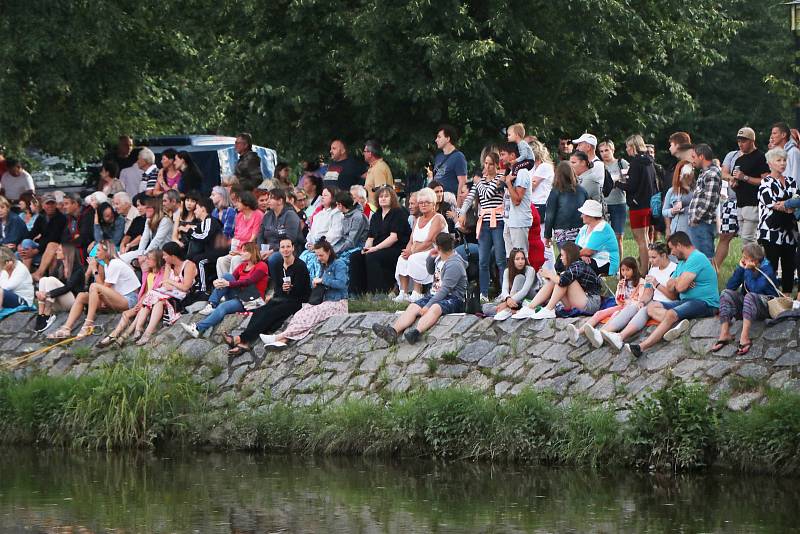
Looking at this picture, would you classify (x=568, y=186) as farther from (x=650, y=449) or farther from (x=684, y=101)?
(x=684, y=101)

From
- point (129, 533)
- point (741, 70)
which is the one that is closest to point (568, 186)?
point (129, 533)

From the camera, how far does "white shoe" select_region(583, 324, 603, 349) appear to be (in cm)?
1577

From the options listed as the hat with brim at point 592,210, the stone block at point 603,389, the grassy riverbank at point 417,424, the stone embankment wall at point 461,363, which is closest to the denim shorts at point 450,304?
the stone embankment wall at point 461,363

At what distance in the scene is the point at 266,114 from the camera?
22297 mm

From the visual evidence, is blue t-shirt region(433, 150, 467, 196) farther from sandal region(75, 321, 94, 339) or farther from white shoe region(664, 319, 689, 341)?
sandal region(75, 321, 94, 339)

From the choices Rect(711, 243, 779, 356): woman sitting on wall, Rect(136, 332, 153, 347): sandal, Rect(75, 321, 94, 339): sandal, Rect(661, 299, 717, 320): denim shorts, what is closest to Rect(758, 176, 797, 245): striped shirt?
Rect(711, 243, 779, 356): woman sitting on wall

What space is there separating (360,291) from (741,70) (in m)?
24.4

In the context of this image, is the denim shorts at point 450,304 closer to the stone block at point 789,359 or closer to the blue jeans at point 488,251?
the blue jeans at point 488,251

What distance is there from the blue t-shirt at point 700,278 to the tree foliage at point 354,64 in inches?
220

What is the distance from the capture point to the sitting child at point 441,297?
56.4ft

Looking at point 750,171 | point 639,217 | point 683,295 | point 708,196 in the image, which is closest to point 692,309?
point 683,295

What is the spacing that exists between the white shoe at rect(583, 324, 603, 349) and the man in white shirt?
1116 centimetres

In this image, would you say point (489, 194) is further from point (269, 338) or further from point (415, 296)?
point (269, 338)

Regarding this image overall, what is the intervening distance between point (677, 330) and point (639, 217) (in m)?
3.99
